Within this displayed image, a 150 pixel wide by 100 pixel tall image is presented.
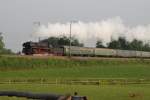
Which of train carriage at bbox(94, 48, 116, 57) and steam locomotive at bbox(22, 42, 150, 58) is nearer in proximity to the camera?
steam locomotive at bbox(22, 42, 150, 58)

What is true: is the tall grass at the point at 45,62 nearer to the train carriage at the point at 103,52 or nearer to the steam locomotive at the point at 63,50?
the steam locomotive at the point at 63,50

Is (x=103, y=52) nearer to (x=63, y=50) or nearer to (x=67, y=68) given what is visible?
(x=63, y=50)

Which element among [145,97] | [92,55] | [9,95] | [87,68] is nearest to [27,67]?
[87,68]

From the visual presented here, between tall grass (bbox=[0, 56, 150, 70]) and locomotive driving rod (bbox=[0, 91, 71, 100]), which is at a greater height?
locomotive driving rod (bbox=[0, 91, 71, 100])

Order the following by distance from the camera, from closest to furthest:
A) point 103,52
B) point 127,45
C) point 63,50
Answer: point 63,50 → point 103,52 → point 127,45

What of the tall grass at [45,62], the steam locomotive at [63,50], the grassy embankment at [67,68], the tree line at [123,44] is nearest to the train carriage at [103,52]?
the steam locomotive at [63,50]

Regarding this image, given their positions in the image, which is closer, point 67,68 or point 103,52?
point 67,68

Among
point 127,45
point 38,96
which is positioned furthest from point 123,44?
point 38,96

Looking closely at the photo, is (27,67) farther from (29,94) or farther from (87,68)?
(29,94)

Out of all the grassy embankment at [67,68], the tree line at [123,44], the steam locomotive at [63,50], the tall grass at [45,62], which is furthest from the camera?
the tree line at [123,44]

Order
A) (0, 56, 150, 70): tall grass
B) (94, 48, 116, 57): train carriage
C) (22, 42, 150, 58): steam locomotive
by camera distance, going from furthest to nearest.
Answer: (94, 48, 116, 57): train carriage < (22, 42, 150, 58): steam locomotive < (0, 56, 150, 70): tall grass

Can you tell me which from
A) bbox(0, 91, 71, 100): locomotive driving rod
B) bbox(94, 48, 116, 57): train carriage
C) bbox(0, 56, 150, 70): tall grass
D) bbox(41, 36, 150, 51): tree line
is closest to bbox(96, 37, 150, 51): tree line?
bbox(41, 36, 150, 51): tree line

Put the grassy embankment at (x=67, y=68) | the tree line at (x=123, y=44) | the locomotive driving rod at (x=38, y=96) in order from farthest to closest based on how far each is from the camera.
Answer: the tree line at (x=123, y=44), the grassy embankment at (x=67, y=68), the locomotive driving rod at (x=38, y=96)

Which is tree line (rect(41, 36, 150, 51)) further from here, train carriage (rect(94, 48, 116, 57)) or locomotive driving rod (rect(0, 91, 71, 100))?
locomotive driving rod (rect(0, 91, 71, 100))
